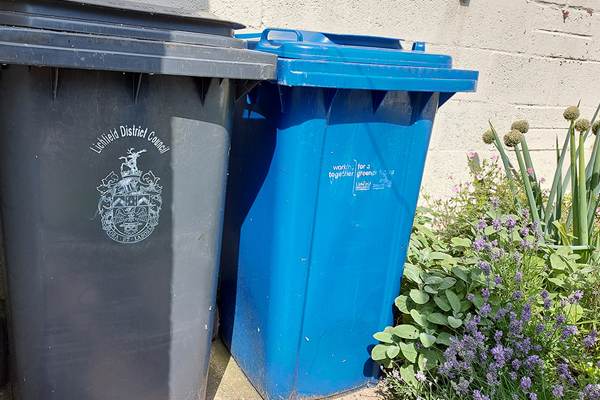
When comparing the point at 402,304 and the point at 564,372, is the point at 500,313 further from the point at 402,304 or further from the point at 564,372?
the point at 402,304

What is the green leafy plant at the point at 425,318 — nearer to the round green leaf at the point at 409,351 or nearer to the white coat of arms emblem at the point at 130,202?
the round green leaf at the point at 409,351

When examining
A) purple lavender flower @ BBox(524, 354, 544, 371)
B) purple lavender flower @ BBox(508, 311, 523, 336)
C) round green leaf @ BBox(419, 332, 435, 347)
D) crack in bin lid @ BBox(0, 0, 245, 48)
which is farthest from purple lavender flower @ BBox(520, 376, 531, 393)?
crack in bin lid @ BBox(0, 0, 245, 48)

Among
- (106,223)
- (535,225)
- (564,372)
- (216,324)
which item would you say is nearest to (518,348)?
(564,372)

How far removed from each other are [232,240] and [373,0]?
1.90 metres

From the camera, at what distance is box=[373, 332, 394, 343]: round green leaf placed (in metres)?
2.30

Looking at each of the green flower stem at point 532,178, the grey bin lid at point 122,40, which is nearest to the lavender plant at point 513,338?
the green flower stem at point 532,178

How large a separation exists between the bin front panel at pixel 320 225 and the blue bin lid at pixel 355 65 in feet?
0.27

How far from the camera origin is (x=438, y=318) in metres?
2.31

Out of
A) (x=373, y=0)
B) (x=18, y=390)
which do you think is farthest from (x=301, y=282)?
(x=373, y=0)

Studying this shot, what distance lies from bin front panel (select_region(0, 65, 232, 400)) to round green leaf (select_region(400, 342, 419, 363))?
99 centimetres

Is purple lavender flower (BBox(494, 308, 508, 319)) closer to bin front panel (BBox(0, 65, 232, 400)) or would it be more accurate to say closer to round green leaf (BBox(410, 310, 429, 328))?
round green leaf (BBox(410, 310, 429, 328))

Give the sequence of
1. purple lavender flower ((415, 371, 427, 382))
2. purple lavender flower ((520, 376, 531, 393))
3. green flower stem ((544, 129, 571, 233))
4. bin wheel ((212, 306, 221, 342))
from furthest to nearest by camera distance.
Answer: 1. green flower stem ((544, 129, 571, 233))
2. bin wheel ((212, 306, 221, 342))
3. purple lavender flower ((415, 371, 427, 382))
4. purple lavender flower ((520, 376, 531, 393))

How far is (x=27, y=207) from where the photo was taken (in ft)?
4.99

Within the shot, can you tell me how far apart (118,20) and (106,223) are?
0.68 meters
